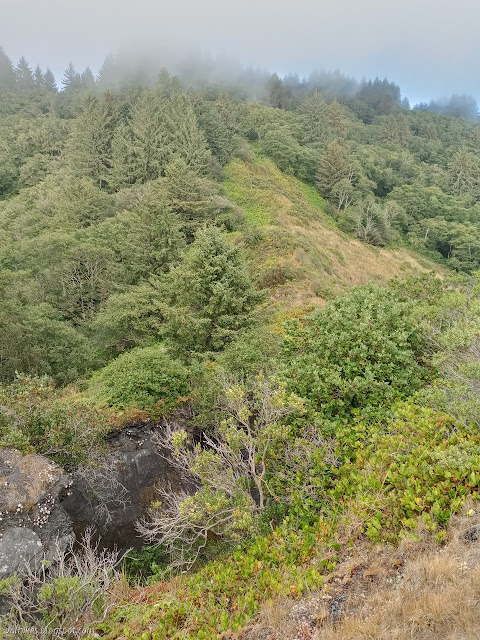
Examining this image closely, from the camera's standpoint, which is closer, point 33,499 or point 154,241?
point 33,499

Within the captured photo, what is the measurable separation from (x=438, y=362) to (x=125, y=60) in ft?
288

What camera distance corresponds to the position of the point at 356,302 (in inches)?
426

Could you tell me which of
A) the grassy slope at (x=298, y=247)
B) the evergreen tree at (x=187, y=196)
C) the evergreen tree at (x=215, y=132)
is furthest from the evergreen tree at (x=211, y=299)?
the evergreen tree at (x=215, y=132)

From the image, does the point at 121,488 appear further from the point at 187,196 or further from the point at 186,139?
the point at 186,139

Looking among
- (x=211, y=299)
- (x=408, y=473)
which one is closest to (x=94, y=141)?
(x=211, y=299)

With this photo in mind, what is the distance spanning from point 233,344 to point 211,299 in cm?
324

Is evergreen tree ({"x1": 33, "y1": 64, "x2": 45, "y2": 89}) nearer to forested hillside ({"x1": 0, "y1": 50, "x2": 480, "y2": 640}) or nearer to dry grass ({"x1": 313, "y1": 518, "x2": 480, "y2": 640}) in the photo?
forested hillside ({"x1": 0, "y1": 50, "x2": 480, "y2": 640})

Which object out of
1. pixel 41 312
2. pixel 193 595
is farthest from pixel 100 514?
Result: pixel 41 312

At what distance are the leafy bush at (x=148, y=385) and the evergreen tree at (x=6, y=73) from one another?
3828 inches

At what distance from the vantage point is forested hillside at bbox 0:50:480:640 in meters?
6.39

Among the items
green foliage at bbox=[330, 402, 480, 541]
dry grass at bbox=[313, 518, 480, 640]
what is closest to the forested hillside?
green foliage at bbox=[330, 402, 480, 541]

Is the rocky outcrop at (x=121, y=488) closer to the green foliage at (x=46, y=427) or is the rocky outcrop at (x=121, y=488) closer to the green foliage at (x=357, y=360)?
the green foliage at (x=46, y=427)

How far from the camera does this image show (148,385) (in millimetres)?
13000

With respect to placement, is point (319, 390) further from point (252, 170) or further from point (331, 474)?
point (252, 170)
